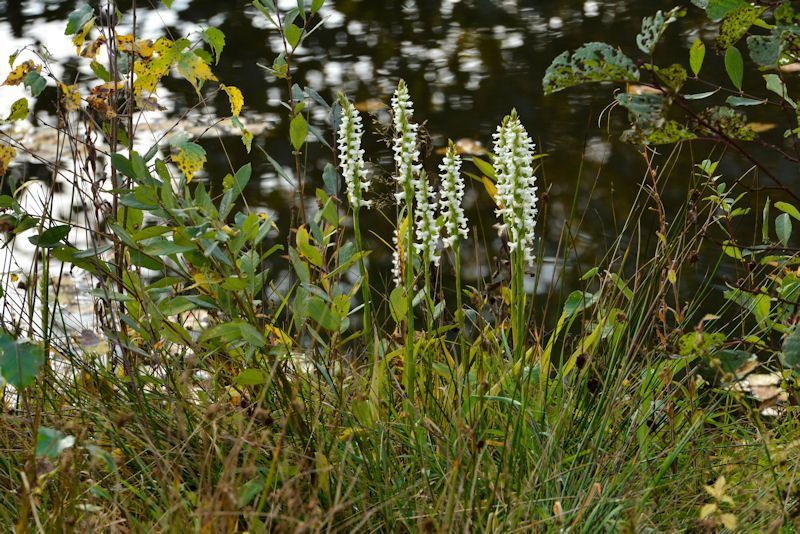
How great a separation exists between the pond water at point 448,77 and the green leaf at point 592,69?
215 cm

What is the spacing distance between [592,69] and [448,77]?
13.8 ft

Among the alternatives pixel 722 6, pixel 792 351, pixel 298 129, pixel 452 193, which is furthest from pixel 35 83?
pixel 792 351

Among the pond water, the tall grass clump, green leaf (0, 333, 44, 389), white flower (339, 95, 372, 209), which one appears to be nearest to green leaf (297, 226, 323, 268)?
the tall grass clump

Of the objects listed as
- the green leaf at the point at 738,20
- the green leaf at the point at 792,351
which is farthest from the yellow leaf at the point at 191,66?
the green leaf at the point at 792,351

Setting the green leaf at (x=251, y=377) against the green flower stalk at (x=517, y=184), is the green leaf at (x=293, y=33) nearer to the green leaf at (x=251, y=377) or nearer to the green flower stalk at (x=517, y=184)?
the green flower stalk at (x=517, y=184)

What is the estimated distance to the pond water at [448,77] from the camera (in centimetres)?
418

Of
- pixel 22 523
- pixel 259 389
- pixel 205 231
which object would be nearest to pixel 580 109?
pixel 259 389

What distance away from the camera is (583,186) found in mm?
4266

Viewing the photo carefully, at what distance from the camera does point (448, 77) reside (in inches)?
218

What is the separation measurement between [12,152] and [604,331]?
1.37m

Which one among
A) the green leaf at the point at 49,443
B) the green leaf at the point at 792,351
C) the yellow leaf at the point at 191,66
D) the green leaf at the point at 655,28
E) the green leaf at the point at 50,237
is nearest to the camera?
the green leaf at the point at 49,443

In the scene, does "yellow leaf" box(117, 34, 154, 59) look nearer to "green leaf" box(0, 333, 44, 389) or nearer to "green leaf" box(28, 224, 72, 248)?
"green leaf" box(28, 224, 72, 248)

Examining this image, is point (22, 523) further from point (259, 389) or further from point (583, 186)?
point (583, 186)

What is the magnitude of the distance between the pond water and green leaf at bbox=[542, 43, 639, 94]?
2150mm
